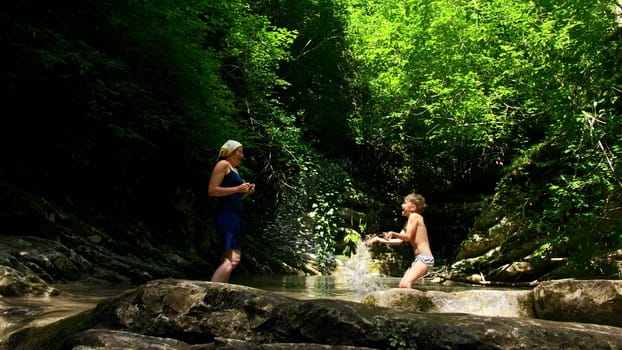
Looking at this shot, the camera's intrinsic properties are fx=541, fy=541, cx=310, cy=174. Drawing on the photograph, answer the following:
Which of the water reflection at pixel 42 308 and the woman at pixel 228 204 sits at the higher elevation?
the woman at pixel 228 204

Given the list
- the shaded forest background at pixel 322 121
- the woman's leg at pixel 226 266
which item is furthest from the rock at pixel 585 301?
the shaded forest background at pixel 322 121

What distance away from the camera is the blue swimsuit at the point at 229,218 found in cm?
521

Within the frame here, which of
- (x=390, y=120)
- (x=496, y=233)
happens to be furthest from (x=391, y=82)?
(x=496, y=233)

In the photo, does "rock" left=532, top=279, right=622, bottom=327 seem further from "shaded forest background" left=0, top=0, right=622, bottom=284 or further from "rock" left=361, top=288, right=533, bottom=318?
"shaded forest background" left=0, top=0, right=622, bottom=284

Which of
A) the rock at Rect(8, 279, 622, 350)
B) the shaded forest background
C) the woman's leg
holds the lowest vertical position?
the rock at Rect(8, 279, 622, 350)

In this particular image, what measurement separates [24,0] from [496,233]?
1201 centimetres

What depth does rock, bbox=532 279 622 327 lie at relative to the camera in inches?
179

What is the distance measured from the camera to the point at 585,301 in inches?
184

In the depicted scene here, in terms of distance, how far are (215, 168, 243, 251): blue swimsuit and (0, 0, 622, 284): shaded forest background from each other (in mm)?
4504

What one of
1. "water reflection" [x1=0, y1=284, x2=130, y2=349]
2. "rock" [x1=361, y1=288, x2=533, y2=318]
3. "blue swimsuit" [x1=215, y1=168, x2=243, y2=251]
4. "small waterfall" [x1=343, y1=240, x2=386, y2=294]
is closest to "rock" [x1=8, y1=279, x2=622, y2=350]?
"water reflection" [x1=0, y1=284, x2=130, y2=349]

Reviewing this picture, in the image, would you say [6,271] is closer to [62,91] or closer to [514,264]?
[62,91]

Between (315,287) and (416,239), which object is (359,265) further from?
(416,239)

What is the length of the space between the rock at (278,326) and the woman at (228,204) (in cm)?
123

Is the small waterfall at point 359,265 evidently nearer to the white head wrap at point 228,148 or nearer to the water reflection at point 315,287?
the water reflection at point 315,287
